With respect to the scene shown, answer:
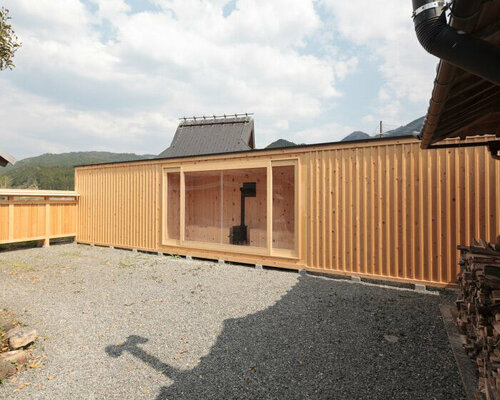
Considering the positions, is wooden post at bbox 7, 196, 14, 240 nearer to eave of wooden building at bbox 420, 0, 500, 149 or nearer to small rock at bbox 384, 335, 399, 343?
small rock at bbox 384, 335, 399, 343

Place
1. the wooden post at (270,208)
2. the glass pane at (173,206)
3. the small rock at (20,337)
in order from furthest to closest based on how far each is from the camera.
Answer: the glass pane at (173,206) < the wooden post at (270,208) < the small rock at (20,337)

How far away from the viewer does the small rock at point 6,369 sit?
237 centimetres

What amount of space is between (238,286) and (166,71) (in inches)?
268

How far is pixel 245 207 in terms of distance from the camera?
6.91 m

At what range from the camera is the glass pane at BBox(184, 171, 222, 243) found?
272 inches

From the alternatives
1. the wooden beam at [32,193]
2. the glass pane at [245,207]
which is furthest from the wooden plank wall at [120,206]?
the glass pane at [245,207]

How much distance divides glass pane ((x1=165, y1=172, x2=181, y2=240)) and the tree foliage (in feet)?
14.2

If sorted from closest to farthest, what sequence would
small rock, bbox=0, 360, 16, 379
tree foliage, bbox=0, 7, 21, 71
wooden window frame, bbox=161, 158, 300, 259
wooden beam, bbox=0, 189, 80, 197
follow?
small rock, bbox=0, 360, 16, 379
tree foliage, bbox=0, 7, 21, 71
wooden window frame, bbox=161, 158, 300, 259
wooden beam, bbox=0, 189, 80, 197

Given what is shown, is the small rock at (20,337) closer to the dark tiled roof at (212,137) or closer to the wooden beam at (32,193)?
the wooden beam at (32,193)

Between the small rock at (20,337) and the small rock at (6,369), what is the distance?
321 millimetres

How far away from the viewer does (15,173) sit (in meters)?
37.4

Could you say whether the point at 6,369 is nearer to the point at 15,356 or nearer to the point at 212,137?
the point at 15,356

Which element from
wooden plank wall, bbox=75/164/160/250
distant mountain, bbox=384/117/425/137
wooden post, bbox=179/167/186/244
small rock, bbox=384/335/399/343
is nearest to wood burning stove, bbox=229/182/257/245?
wooden post, bbox=179/167/186/244

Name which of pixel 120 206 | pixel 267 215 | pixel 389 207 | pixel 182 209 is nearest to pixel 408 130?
pixel 389 207
